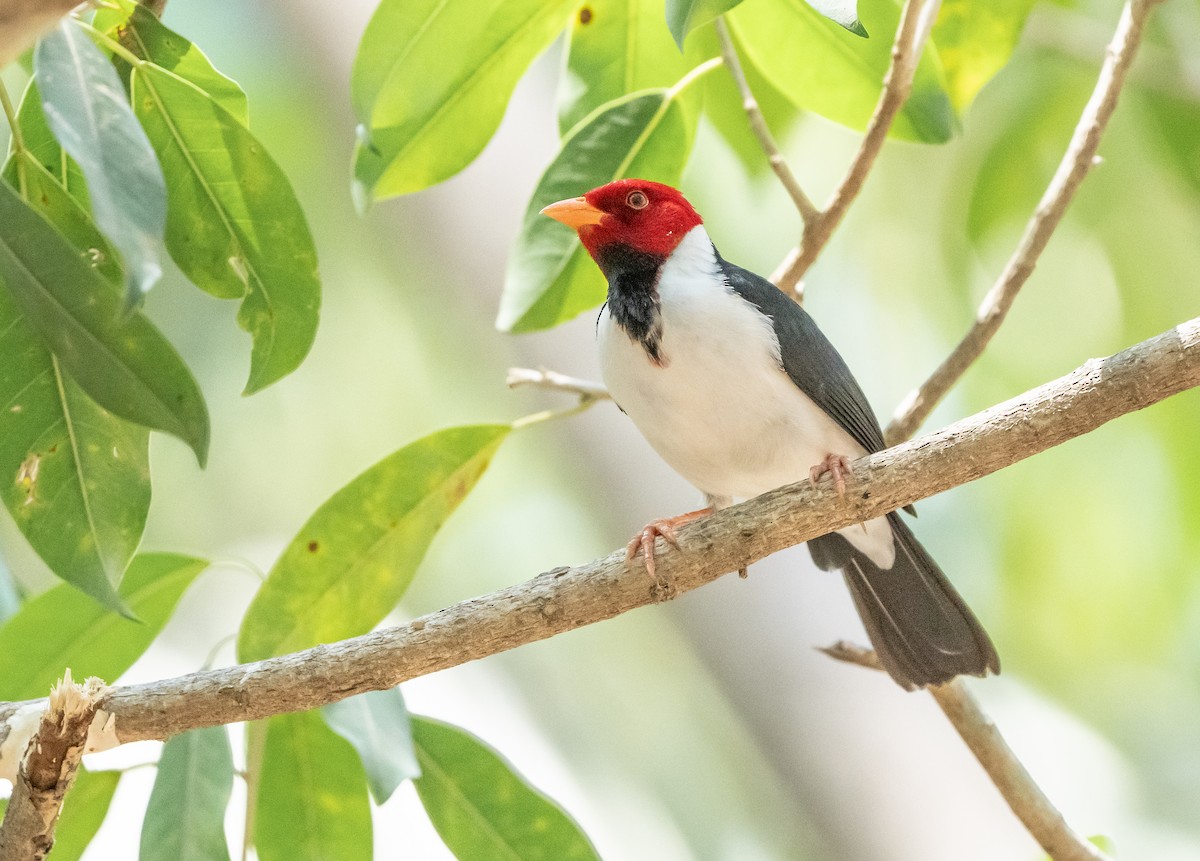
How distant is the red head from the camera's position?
3.80 m

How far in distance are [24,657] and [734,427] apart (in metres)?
2.09

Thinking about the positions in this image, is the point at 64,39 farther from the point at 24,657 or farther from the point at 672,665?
the point at 672,665

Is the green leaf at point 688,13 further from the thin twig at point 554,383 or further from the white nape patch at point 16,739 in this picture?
the white nape patch at point 16,739

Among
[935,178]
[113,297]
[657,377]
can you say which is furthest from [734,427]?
[935,178]

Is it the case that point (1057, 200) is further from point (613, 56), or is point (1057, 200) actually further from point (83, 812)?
point (83, 812)

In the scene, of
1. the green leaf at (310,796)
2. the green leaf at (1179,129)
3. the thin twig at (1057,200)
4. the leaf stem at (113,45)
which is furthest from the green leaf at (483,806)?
the green leaf at (1179,129)

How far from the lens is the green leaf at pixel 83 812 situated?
329 cm

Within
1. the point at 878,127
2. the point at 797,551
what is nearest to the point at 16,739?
the point at 878,127

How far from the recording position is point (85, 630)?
3561 mm

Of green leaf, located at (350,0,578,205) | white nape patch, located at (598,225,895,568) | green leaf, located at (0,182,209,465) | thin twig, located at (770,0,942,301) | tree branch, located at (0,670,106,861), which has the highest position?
green leaf, located at (350,0,578,205)

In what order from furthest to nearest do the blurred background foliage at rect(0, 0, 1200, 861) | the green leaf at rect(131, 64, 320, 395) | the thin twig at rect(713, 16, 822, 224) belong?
the blurred background foliage at rect(0, 0, 1200, 861) < the thin twig at rect(713, 16, 822, 224) < the green leaf at rect(131, 64, 320, 395)

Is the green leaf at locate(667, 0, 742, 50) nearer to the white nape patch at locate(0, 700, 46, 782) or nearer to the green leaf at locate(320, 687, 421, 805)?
the green leaf at locate(320, 687, 421, 805)

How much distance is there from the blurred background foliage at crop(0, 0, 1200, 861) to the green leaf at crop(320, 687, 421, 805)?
897 millimetres

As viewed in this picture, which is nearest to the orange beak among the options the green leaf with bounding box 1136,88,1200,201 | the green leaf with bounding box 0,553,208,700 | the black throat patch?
the black throat patch
